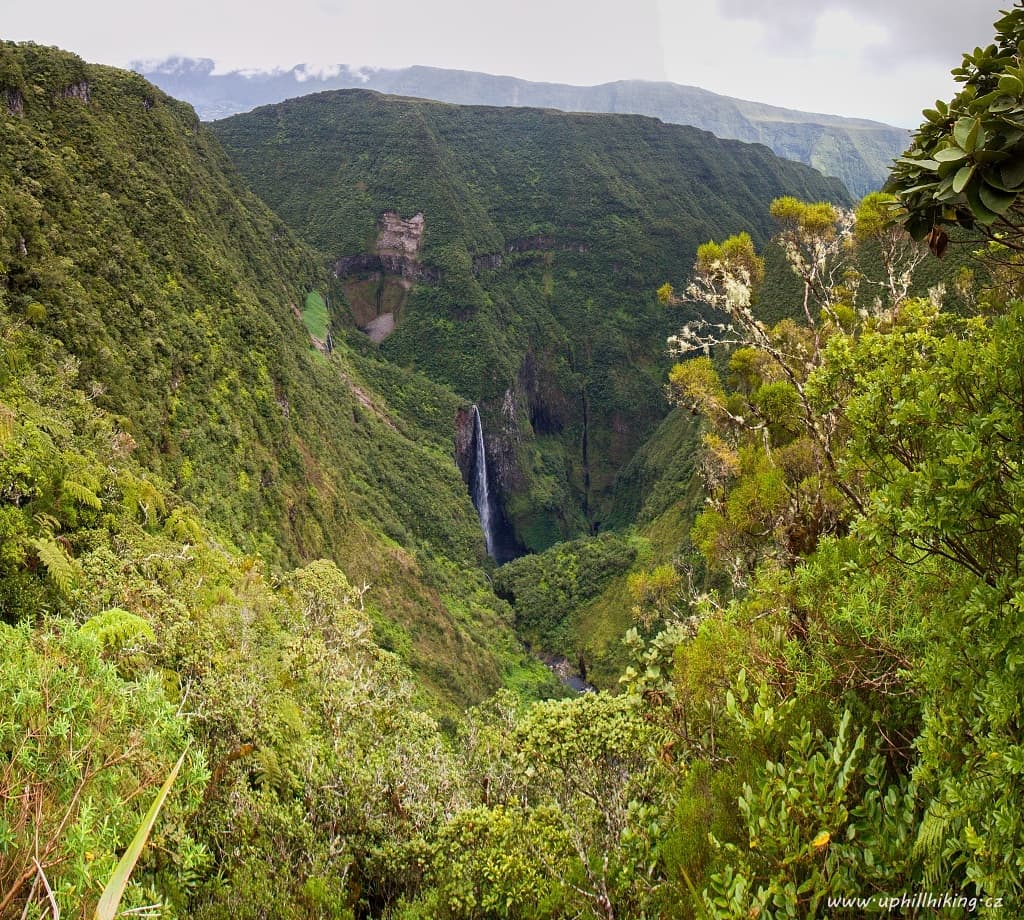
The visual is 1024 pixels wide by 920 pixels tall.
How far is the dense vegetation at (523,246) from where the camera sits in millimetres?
84188

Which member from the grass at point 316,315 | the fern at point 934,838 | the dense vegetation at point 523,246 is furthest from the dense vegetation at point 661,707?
the dense vegetation at point 523,246

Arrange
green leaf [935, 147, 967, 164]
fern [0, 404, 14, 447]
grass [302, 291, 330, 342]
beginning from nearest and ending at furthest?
1. green leaf [935, 147, 967, 164]
2. fern [0, 404, 14, 447]
3. grass [302, 291, 330, 342]

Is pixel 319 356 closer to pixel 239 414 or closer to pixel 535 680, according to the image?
pixel 239 414

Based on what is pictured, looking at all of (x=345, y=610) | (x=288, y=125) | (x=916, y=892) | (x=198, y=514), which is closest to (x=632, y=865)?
(x=916, y=892)

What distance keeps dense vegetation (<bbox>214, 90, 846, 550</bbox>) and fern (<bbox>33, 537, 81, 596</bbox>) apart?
67.9 meters

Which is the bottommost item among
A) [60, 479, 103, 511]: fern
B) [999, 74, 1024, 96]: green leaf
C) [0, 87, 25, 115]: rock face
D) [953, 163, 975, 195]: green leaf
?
[60, 479, 103, 511]: fern

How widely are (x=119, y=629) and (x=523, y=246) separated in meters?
101

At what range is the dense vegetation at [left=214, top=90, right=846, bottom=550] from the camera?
8419cm

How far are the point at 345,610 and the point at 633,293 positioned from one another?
305 ft

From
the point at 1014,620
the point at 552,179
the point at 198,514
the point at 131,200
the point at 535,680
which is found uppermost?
the point at 552,179

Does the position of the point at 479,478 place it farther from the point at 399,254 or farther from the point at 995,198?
the point at 995,198

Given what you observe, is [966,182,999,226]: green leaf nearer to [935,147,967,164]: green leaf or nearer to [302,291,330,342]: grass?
[935,147,967,164]: green leaf

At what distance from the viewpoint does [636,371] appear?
9719cm

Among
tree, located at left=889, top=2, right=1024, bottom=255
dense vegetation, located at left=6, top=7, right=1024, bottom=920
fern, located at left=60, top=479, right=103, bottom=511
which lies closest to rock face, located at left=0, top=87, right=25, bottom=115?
dense vegetation, located at left=6, top=7, right=1024, bottom=920
